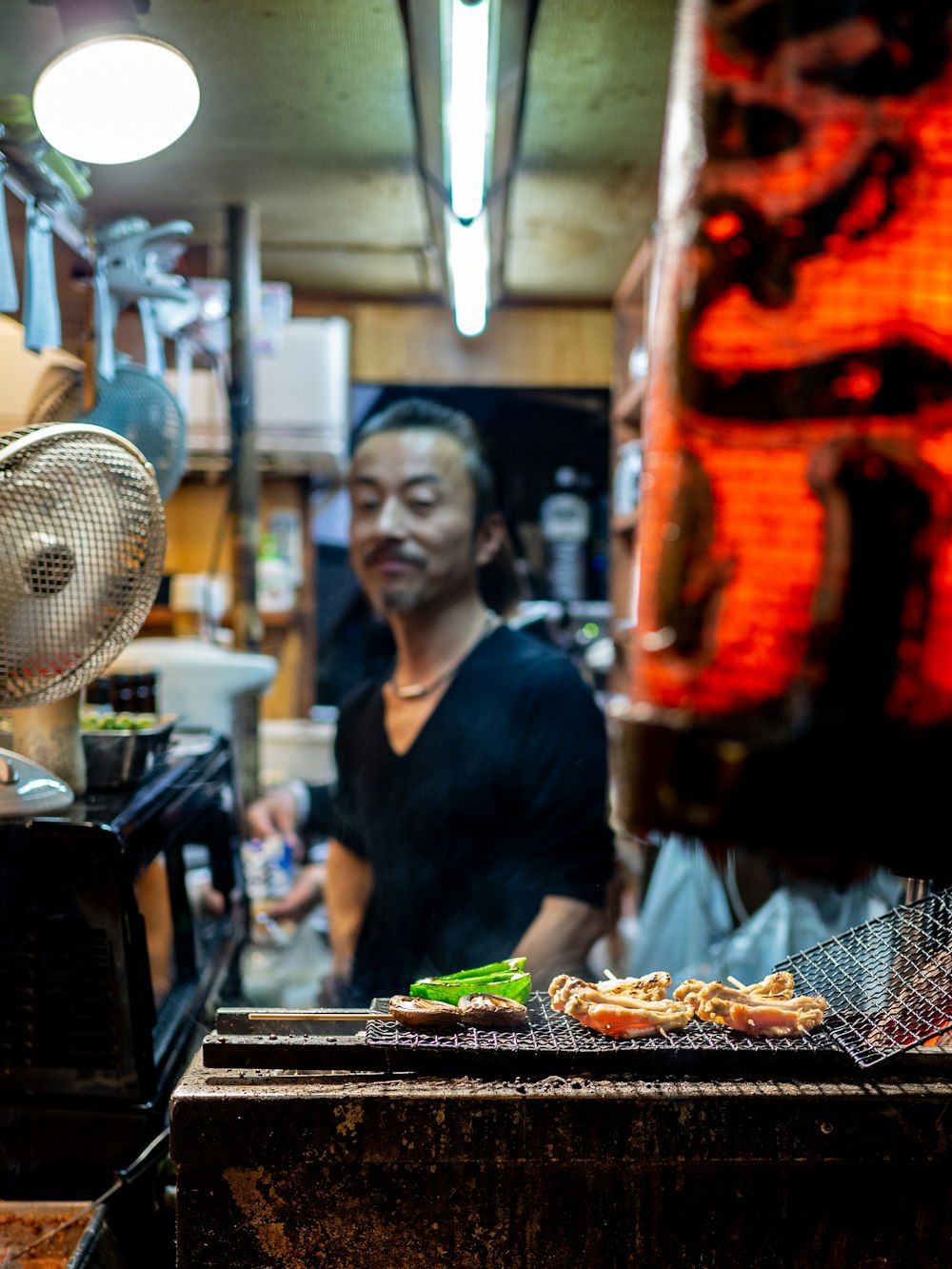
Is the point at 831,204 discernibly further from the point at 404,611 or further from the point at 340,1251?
the point at 404,611

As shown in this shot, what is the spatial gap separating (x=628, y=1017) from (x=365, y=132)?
8.84 feet

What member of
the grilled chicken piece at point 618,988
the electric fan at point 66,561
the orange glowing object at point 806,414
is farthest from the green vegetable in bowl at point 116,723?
the orange glowing object at point 806,414

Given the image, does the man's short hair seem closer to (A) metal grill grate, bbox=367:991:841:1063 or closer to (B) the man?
(B) the man

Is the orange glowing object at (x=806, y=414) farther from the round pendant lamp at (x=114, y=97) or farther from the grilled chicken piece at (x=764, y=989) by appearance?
the round pendant lamp at (x=114, y=97)

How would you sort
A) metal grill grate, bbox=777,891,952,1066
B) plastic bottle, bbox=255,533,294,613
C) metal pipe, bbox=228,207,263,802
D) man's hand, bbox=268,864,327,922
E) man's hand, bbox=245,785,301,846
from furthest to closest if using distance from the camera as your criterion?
plastic bottle, bbox=255,533,294,613, metal pipe, bbox=228,207,263,802, man's hand, bbox=245,785,301,846, man's hand, bbox=268,864,327,922, metal grill grate, bbox=777,891,952,1066

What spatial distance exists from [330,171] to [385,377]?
2233 mm

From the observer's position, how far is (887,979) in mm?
1300

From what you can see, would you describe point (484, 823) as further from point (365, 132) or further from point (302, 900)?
point (365, 132)

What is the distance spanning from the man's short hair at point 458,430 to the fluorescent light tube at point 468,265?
89 cm

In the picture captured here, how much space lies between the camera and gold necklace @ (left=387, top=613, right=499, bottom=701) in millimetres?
2598

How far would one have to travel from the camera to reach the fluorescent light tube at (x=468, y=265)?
3256mm

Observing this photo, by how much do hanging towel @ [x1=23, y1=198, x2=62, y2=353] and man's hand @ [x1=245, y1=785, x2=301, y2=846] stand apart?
2209 mm

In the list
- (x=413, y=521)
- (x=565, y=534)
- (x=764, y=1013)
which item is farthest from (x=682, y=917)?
(x=764, y=1013)

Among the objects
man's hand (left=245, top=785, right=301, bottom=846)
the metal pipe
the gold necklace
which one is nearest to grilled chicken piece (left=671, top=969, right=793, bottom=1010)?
the gold necklace
